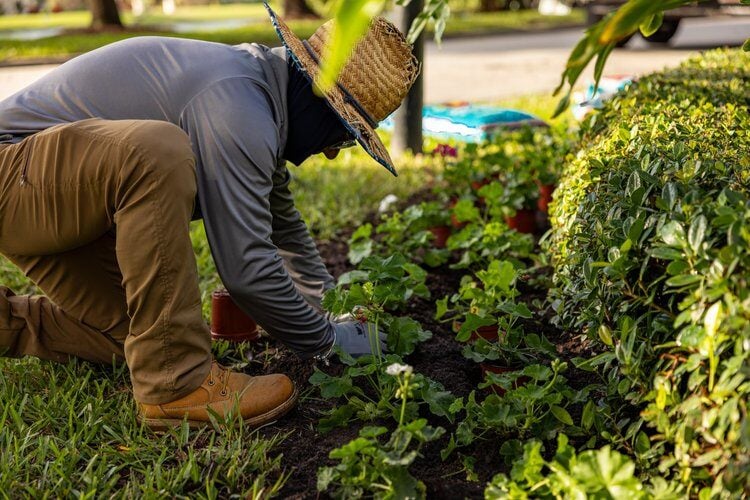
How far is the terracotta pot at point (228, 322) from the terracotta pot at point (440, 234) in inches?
48.1

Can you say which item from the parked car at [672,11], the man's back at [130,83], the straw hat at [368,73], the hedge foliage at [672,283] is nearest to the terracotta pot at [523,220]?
the hedge foliage at [672,283]

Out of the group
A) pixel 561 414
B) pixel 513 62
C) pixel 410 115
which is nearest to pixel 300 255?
pixel 561 414

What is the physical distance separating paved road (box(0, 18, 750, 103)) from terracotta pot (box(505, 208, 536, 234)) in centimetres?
456

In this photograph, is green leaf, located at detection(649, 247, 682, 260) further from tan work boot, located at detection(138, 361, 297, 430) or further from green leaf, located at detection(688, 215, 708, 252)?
tan work boot, located at detection(138, 361, 297, 430)

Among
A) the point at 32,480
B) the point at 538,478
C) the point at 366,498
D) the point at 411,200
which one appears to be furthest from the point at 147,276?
the point at 411,200

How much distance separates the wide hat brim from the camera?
2.35 m

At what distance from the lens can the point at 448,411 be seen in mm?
2287

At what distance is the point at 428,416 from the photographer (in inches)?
95.4

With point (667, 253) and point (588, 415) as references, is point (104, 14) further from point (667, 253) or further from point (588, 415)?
point (667, 253)

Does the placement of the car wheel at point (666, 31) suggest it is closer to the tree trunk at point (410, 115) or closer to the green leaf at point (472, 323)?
the tree trunk at point (410, 115)

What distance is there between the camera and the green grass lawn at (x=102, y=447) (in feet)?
7.03

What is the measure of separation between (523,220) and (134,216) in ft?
7.24

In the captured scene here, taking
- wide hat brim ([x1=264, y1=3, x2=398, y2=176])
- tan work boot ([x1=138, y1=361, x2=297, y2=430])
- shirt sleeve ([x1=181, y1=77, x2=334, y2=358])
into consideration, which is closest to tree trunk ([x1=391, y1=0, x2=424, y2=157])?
wide hat brim ([x1=264, y1=3, x2=398, y2=176])

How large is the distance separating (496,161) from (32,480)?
2.62 meters
